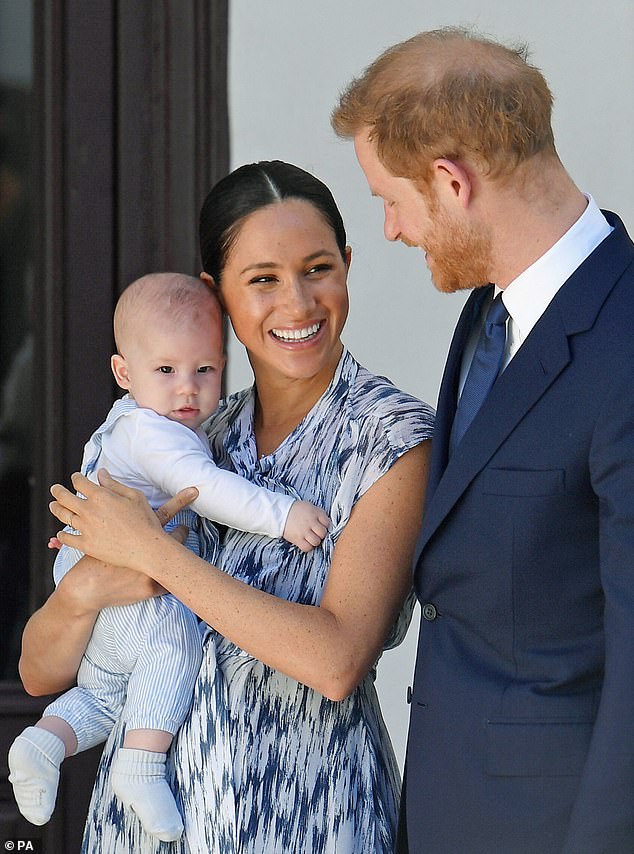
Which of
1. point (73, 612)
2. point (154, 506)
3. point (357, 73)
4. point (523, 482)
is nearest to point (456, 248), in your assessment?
point (523, 482)

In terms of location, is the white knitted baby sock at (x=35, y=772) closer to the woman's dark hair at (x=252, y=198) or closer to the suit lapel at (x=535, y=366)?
the suit lapel at (x=535, y=366)

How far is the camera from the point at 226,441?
238cm

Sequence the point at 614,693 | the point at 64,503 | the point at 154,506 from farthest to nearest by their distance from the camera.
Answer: the point at 154,506, the point at 64,503, the point at 614,693

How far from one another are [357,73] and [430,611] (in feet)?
6.22

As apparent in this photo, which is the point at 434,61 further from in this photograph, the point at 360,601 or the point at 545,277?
the point at 360,601

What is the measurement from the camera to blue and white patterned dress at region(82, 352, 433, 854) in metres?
2.04

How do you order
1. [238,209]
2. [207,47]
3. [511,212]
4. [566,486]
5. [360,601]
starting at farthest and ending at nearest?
1. [207,47]
2. [238,209]
3. [360,601]
4. [511,212]
5. [566,486]

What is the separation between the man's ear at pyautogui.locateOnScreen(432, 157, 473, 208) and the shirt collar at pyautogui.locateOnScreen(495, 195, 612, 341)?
0.46 ft

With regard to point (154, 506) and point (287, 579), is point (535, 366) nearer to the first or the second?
point (287, 579)

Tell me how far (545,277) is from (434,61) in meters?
0.35

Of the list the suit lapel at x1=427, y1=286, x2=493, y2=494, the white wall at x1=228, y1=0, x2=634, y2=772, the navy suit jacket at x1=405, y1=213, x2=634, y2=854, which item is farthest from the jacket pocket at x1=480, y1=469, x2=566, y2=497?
the white wall at x1=228, y1=0, x2=634, y2=772

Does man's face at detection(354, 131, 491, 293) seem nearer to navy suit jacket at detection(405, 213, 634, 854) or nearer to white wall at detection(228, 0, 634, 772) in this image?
navy suit jacket at detection(405, 213, 634, 854)

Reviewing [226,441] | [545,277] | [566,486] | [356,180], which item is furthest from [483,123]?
[356,180]

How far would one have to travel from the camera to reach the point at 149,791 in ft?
6.64
